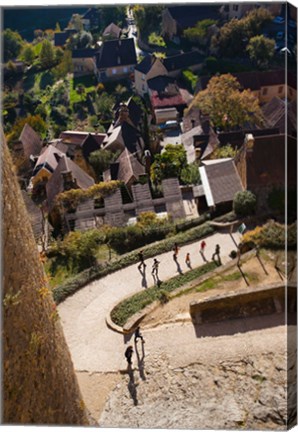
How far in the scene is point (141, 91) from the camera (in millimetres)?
22172

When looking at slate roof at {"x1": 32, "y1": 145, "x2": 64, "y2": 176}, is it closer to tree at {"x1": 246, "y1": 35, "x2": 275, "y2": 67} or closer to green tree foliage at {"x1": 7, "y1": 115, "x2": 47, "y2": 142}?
green tree foliage at {"x1": 7, "y1": 115, "x2": 47, "y2": 142}

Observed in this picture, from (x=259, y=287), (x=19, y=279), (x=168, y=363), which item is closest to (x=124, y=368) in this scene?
(x=168, y=363)

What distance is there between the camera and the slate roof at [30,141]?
15.8m

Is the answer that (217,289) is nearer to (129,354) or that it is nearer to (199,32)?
(129,354)

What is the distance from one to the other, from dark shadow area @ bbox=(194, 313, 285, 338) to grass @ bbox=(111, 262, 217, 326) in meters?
1.47

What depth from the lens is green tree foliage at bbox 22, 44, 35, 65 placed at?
1305 centimetres

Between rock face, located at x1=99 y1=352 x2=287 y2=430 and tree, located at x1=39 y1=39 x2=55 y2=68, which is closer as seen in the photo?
rock face, located at x1=99 y1=352 x2=287 y2=430

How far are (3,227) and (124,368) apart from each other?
4822mm

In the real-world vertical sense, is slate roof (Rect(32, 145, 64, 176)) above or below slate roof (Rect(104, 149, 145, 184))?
above

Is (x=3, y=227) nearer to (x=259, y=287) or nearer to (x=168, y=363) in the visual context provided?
(x=168, y=363)

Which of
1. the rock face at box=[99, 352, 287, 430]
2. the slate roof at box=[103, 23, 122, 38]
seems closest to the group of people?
the rock face at box=[99, 352, 287, 430]

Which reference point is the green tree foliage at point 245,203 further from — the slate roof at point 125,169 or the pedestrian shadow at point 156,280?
the slate roof at point 125,169

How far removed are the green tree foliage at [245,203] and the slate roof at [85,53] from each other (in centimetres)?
830

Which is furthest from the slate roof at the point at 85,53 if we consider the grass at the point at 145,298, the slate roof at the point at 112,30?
the grass at the point at 145,298
